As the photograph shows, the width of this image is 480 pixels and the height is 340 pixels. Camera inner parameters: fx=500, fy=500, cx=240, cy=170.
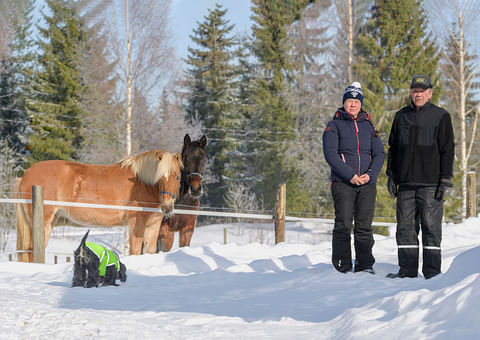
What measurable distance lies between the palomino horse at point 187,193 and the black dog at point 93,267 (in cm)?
203

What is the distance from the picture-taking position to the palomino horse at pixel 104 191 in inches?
248

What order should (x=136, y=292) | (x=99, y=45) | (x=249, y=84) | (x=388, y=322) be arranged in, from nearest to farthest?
(x=388, y=322) → (x=136, y=292) → (x=99, y=45) → (x=249, y=84)

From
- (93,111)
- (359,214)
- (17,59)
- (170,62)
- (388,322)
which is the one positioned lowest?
(388,322)

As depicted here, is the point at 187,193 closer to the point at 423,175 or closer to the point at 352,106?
the point at 352,106

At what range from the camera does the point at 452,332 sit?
84.4 inches

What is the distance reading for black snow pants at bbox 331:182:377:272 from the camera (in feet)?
14.9

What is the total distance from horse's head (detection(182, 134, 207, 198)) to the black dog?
79.5 inches

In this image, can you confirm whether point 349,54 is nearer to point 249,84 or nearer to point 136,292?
point 249,84

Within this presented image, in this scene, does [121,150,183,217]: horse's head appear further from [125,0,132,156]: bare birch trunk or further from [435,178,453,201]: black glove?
[125,0,132,156]: bare birch trunk

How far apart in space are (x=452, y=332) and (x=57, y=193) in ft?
18.2

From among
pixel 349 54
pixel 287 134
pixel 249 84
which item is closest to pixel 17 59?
pixel 249 84

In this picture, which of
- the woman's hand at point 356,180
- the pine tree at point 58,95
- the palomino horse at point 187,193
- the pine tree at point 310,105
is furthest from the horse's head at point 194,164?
the pine tree at point 58,95

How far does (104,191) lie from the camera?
258 inches

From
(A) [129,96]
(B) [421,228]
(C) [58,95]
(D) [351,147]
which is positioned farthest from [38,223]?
(C) [58,95]
